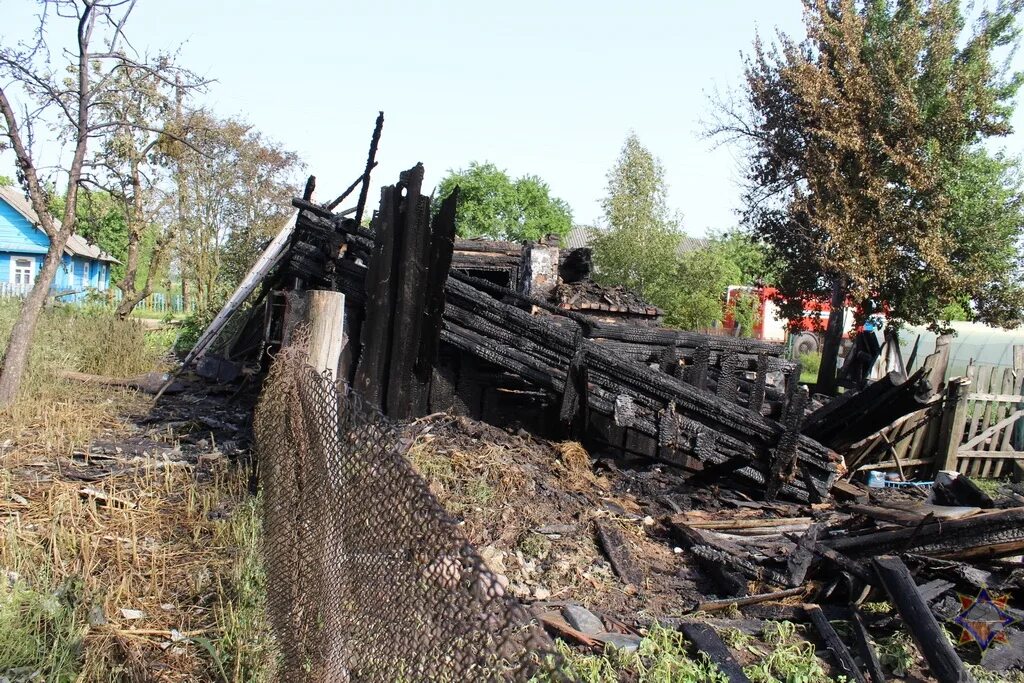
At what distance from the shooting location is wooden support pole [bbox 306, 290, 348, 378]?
4.34 metres

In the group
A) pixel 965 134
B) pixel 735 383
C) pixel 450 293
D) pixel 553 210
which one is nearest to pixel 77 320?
pixel 450 293

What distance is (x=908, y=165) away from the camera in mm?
17609

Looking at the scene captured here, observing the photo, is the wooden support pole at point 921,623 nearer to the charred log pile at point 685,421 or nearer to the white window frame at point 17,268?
the charred log pile at point 685,421

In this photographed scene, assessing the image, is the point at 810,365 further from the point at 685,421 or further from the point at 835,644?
the point at 835,644

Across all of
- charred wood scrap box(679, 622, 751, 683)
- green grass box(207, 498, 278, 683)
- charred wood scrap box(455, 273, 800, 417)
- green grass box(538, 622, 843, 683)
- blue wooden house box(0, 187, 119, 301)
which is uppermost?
blue wooden house box(0, 187, 119, 301)

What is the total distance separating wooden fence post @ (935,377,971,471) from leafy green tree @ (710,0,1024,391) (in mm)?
7814

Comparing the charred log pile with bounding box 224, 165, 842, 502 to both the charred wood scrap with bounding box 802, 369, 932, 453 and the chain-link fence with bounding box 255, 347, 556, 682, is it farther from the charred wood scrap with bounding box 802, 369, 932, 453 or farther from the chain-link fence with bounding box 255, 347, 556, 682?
the chain-link fence with bounding box 255, 347, 556, 682

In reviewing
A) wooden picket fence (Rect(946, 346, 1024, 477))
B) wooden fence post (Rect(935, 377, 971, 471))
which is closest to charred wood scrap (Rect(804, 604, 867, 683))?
wooden fence post (Rect(935, 377, 971, 471))

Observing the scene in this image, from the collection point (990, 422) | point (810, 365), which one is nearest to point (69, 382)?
point (990, 422)

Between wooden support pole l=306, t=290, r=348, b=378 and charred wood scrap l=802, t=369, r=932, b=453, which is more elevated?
wooden support pole l=306, t=290, r=348, b=378

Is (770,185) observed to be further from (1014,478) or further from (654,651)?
(654,651)

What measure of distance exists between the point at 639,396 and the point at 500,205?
40.5 metres

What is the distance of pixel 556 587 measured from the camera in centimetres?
529

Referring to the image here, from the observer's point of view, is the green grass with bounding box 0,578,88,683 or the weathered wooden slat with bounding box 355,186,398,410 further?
the weathered wooden slat with bounding box 355,186,398,410
